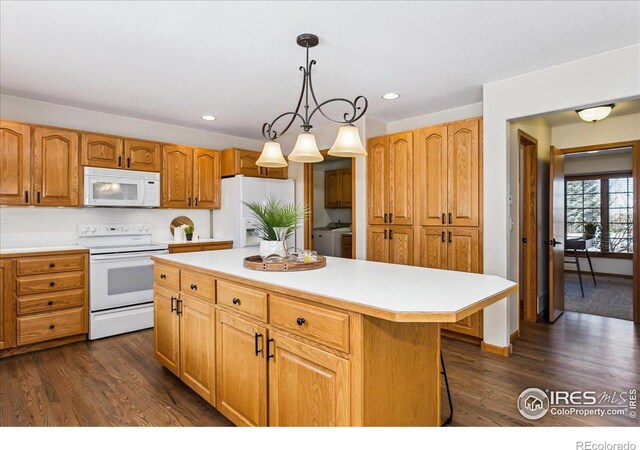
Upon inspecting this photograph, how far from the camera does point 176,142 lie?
4668 millimetres

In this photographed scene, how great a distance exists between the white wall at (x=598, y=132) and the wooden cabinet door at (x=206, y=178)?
14.4ft

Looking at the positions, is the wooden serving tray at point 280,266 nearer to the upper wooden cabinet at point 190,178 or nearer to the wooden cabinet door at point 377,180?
the wooden cabinet door at point 377,180

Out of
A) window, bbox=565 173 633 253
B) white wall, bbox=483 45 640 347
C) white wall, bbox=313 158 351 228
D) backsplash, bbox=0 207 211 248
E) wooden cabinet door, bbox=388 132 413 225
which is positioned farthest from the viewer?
white wall, bbox=313 158 351 228

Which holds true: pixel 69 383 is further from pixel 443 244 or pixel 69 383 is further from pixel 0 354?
pixel 443 244

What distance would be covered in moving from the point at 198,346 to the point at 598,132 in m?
4.84

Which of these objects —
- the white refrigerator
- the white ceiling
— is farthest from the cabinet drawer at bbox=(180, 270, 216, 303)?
the white refrigerator

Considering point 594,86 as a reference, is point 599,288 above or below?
below

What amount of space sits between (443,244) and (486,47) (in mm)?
1770

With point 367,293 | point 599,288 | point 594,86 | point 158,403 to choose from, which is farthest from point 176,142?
point 599,288

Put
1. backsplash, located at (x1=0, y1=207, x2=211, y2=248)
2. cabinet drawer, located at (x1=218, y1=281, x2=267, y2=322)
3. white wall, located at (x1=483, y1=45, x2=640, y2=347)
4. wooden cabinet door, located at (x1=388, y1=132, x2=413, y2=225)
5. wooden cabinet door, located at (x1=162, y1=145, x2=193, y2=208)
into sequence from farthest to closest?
wooden cabinet door, located at (x1=162, y1=145, x2=193, y2=208)
wooden cabinet door, located at (x1=388, y1=132, x2=413, y2=225)
backsplash, located at (x1=0, y1=207, x2=211, y2=248)
white wall, located at (x1=483, y1=45, x2=640, y2=347)
cabinet drawer, located at (x1=218, y1=281, x2=267, y2=322)

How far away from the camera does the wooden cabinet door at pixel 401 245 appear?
380cm

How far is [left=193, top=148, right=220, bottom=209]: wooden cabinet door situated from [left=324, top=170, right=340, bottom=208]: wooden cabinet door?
8.18 ft

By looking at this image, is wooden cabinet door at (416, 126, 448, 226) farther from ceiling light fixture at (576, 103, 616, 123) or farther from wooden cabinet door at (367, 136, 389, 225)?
ceiling light fixture at (576, 103, 616, 123)

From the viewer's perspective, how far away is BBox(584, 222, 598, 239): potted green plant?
6988 millimetres
